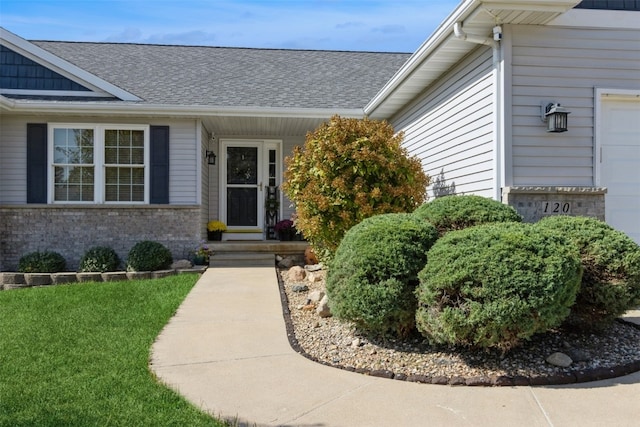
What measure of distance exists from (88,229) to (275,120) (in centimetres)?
407

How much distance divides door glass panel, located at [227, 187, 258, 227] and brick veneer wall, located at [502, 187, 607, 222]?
6.73 meters

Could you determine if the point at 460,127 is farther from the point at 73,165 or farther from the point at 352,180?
the point at 73,165

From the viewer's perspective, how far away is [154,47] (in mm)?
12930

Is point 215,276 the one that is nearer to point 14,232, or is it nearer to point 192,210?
point 192,210

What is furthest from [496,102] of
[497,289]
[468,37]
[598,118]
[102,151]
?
[102,151]

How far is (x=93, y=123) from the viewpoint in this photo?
9.10 meters

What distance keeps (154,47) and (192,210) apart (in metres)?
6.01

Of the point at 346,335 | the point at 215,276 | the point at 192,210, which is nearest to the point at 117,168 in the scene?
the point at 192,210

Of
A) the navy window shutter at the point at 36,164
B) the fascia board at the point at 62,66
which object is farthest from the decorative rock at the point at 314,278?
the navy window shutter at the point at 36,164

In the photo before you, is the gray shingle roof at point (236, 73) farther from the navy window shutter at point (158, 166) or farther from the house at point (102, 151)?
the navy window shutter at point (158, 166)

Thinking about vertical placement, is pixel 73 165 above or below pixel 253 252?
above

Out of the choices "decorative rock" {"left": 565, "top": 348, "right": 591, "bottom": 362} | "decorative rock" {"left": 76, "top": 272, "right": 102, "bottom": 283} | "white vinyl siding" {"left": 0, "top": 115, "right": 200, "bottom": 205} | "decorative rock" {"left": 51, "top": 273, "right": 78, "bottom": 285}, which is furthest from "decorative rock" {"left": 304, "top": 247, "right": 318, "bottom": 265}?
"decorative rock" {"left": 565, "top": 348, "right": 591, "bottom": 362}

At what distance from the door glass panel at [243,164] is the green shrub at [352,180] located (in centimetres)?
463

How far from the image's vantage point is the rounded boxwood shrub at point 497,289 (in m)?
3.31
